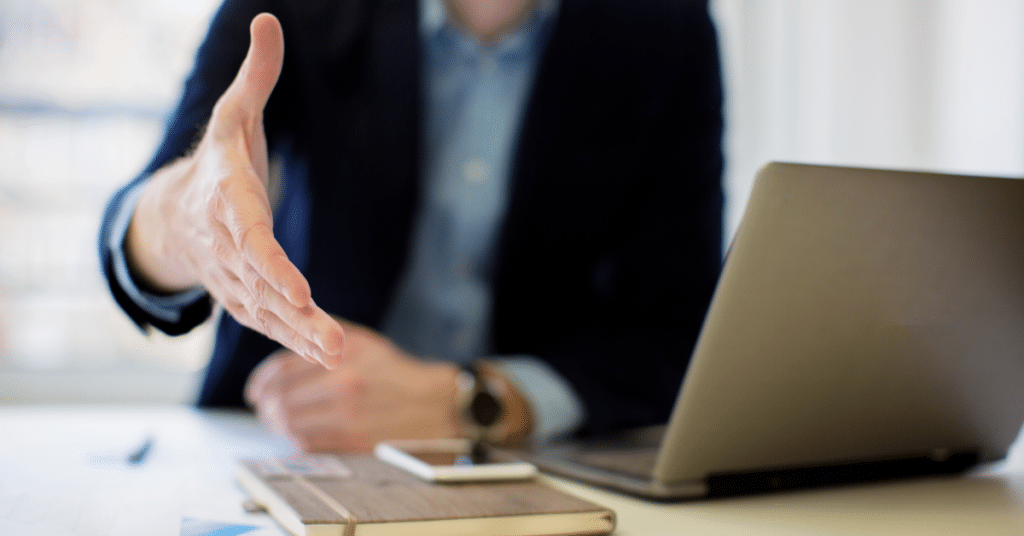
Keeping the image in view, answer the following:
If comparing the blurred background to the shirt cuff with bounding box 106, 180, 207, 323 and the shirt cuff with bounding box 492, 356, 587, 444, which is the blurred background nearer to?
the shirt cuff with bounding box 492, 356, 587, 444

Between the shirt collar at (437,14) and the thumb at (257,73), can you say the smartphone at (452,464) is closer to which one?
the thumb at (257,73)

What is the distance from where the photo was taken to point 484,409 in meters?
0.69

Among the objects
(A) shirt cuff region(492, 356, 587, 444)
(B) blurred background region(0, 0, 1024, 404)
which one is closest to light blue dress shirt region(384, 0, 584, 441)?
(A) shirt cuff region(492, 356, 587, 444)

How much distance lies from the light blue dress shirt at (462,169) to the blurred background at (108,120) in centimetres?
86

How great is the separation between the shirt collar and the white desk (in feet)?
1.62

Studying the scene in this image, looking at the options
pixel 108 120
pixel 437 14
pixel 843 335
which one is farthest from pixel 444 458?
pixel 108 120

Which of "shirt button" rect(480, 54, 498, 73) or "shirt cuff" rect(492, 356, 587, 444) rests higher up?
"shirt button" rect(480, 54, 498, 73)

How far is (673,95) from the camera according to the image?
2.86 ft

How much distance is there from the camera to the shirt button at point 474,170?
89cm

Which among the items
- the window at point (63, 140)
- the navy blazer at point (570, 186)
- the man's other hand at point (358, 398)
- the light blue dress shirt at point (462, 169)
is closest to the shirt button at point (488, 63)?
the light blue dress shirt at point (462, 169)

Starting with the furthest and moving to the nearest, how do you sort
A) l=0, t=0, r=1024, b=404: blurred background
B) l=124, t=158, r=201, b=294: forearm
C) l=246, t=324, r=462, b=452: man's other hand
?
l=0, t=0, r=1024, b=404: blurred background, l=246, t=324, r=462, b=452: man's other hand, l=124, t=158, r=201, b=294: forearm

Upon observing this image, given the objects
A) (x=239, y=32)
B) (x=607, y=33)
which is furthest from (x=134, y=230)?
(x=607, y=33)

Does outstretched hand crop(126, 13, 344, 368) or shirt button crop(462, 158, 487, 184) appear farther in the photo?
shirt button crop(462, 158, 487, 184)

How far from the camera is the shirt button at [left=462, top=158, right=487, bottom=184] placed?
892 millimetres
